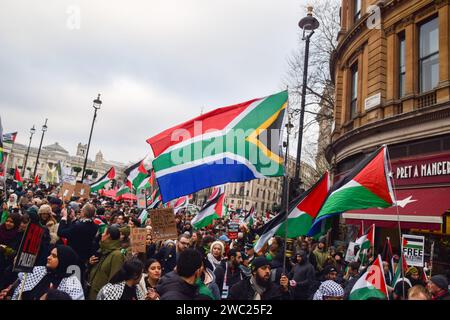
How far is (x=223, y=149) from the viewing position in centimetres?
626

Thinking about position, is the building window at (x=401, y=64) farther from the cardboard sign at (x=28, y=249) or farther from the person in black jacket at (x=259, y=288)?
the cardboard sign at (x=28, y=249)

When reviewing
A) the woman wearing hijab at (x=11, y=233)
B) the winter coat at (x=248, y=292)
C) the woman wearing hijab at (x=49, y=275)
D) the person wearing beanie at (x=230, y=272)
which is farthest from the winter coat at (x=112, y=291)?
the woman wearing hijab at (x=11, y=233)

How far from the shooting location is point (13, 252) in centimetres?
537

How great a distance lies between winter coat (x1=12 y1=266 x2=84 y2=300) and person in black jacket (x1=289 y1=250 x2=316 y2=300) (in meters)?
4.01

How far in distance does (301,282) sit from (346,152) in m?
10.3

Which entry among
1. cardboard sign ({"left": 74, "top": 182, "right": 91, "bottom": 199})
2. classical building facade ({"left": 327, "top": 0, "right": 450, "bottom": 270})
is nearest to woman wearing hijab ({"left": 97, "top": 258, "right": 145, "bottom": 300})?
classical building facade ({"left": 327, "top": 0, "right": 450, "bottom": 270})

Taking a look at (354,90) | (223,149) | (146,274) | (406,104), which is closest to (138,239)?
(146,274)

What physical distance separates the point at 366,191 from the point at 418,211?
21.4ft

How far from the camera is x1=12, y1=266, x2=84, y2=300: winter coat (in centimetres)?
372

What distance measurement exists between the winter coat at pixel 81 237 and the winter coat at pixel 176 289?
3440 millimetres

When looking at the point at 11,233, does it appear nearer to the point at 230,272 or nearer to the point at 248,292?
the point at 230,272
